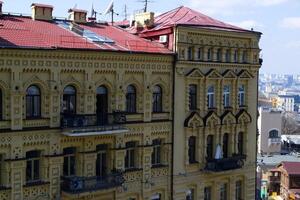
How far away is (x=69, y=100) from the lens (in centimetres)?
3038

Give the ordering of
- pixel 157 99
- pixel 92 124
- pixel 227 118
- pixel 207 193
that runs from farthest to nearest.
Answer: pixel 227 118 → pixel 207 193 → pixel 157 99 → pixel 92 124

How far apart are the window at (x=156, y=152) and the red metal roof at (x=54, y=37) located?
6.19 metres

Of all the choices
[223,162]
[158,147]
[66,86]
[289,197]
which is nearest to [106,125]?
[66,86]

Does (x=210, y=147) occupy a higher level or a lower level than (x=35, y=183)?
higher

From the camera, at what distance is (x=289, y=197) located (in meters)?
70.1

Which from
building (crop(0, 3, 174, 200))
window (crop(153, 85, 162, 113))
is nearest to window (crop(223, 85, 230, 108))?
building (crop(0, 3, 174, 200))

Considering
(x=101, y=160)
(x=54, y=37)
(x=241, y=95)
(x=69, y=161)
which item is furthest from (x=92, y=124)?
(x=241, y=95)

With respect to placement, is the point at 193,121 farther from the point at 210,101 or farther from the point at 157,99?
the point at 157,99

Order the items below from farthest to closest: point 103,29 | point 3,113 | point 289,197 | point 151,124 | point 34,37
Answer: point 289,197 → point 103,29 → point 151,124 → point 34,37 → point 3,113

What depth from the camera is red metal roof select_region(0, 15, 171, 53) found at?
93.5 ft

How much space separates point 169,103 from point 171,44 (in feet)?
13.3

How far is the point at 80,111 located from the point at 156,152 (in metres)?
7.00

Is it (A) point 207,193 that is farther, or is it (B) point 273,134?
(B) point 273,134

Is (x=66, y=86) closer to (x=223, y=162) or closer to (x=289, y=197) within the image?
(x=223, y=162)
